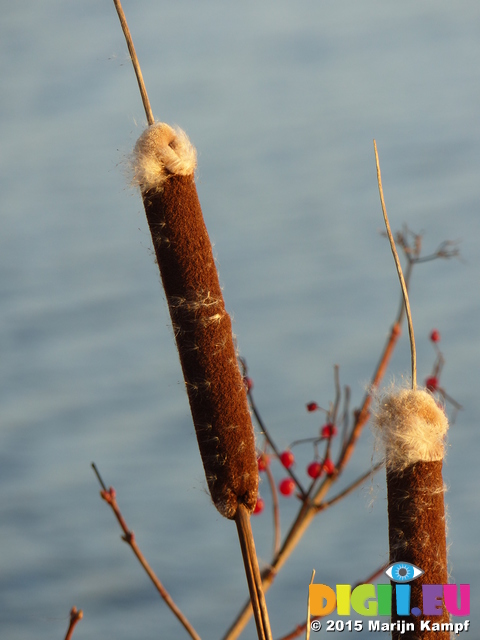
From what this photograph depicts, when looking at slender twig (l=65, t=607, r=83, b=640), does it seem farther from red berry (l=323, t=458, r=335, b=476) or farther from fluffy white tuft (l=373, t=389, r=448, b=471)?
red berry (l=323, t=458, r=335, b=476)

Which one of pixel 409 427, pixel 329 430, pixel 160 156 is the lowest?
pixel 409 427

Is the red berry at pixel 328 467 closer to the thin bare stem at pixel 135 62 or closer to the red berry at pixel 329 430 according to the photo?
the red berry at pixel 329 430

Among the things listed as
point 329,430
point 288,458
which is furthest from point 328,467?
point 288,458

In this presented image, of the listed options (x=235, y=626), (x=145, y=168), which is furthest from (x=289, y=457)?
(x=145, y=168)

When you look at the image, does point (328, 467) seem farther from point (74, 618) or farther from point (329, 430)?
point (74, 618)

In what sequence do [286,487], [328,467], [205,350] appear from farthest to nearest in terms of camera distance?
[286,487] → [328,467] → [205,350]

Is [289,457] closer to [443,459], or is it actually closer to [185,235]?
[443,459]

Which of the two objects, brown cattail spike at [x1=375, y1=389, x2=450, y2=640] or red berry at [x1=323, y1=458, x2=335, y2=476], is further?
red berry at [x1=323, y1=458, x2=335, y2=476]

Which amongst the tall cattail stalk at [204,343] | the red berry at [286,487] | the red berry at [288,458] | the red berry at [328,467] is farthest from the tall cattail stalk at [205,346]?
the red berry at [286,487]

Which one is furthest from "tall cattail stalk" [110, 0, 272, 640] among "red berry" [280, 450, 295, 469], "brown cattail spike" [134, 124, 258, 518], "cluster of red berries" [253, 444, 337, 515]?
"red berry" [280, 450, 295, 469]
